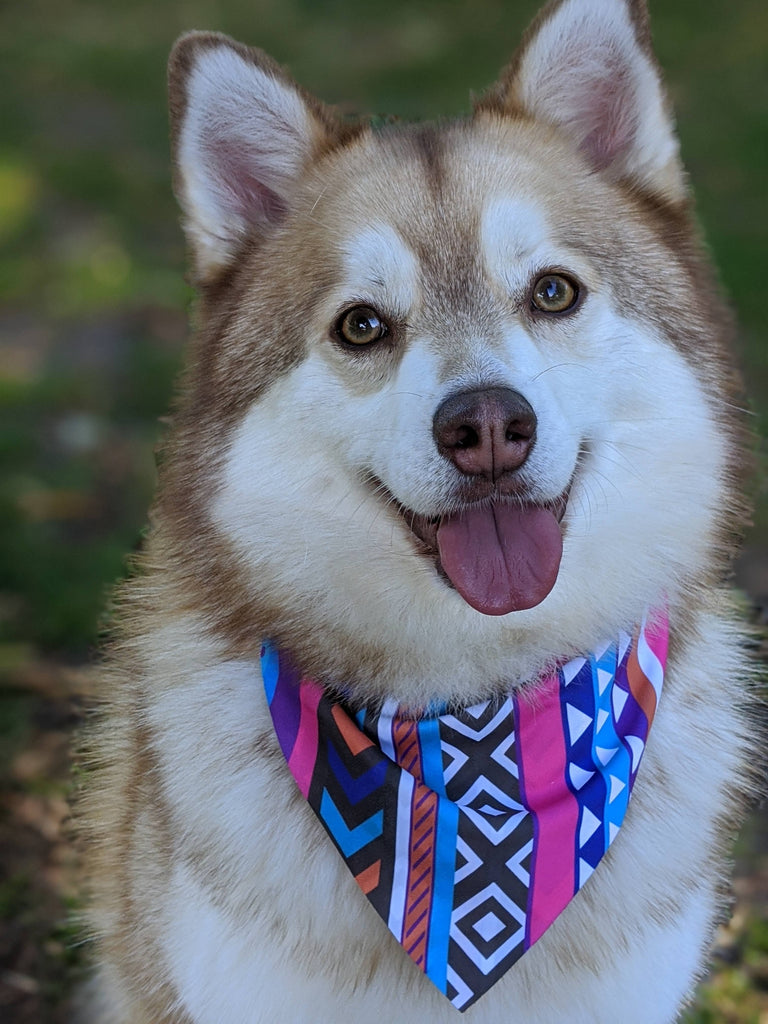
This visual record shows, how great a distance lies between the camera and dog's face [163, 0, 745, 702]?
2.10 metres

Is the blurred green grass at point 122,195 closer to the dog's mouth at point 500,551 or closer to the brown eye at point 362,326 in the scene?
the brown eye at point 362,326

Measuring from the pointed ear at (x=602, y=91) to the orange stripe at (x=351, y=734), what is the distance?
133 cm

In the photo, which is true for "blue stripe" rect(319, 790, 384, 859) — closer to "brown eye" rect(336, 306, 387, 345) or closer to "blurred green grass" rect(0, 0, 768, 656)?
"brown eye" rect(336, 306, 387, 345)

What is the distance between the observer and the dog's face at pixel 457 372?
2100mm

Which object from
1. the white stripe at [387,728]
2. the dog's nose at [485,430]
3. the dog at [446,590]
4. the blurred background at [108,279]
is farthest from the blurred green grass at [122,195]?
the white stripe at [387,728]

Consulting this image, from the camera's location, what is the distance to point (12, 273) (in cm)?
600

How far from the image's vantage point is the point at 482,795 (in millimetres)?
2201

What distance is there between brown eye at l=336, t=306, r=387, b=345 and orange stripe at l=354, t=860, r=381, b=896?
3.42 ft

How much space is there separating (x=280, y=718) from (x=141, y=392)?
3.21 m

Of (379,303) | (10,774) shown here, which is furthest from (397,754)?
(10,774)

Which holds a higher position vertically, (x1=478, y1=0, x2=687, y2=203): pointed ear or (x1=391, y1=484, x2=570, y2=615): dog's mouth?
(x1=478, y1=0, x2=687, y2=203): pointed ear

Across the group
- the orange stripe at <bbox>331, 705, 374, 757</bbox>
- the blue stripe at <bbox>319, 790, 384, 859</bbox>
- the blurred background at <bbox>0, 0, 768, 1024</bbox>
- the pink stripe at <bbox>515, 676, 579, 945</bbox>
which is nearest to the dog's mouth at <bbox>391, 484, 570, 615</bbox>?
the pink stripe at <bbox>515, 676, 579, 945</bbox>

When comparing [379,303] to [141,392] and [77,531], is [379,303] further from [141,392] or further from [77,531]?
[141,392]

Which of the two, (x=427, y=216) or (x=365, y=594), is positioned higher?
(x=427, y=216)
